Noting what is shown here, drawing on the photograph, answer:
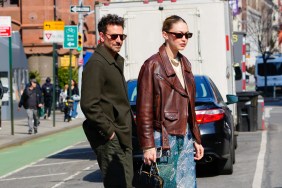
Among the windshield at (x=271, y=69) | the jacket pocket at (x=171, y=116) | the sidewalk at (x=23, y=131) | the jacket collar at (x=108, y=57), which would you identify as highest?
the windshield at (x=271, y=69)

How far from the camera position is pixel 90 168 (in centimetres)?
1691

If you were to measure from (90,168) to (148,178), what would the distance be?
960 centimetres

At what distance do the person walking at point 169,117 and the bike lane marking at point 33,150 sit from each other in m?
9.25

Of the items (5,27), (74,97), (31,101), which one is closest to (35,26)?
(74,97)

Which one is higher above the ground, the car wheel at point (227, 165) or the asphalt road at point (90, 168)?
the car wheel at point (227, 165)

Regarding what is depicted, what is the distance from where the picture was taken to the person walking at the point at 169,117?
7.58m

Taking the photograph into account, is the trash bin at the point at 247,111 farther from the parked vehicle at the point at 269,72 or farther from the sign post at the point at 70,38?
the parked vehicle at the point at 269,72

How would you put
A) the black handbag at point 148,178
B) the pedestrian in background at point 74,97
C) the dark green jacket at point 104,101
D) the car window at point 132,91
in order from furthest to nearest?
the pedestrian in background at point 74,97, the car window at point 132,91, the dark green jacket at point 104,101, the black handbag at point 148,178

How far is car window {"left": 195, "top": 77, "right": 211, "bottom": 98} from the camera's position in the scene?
1480 centimetres

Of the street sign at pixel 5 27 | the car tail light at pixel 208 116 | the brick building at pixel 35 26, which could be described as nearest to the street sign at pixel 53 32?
the street sign at pixel 5 27

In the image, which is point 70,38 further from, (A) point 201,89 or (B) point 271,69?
(B) point 271,69

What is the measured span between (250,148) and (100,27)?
12.5 metres

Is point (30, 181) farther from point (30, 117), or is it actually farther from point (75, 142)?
point (30, 117)

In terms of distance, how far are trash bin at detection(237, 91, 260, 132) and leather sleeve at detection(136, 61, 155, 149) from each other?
1801 cm
